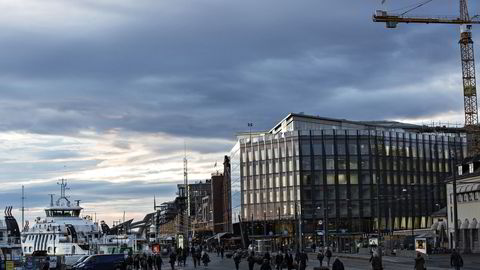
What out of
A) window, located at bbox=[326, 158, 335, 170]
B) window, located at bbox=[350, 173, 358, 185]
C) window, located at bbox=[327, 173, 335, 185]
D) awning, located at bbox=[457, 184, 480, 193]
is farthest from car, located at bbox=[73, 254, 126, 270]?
window, located at bbox=[350, 173, 358, 185]

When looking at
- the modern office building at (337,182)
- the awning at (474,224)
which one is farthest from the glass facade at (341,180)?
the awning at (474,224)

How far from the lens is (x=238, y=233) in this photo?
154 m

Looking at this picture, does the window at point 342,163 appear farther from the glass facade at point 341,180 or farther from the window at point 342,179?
the window at point 342,179

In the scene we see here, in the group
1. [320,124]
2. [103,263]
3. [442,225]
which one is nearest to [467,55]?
[320,124]

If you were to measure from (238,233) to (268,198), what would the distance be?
1823cm

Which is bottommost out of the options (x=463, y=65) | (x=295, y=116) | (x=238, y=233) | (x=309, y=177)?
(x=238, y=233)

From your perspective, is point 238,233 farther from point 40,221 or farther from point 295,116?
point 40,221

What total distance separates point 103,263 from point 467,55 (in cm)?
10876

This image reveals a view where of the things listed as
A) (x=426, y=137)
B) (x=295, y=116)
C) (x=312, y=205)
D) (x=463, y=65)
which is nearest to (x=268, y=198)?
(x=312, y=205)

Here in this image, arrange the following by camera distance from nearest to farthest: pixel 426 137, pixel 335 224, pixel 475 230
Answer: pixel 475 230, pixel 335 224, pixel 426 137

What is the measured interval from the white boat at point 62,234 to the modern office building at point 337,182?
49.8 metres

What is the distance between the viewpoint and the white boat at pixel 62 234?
78.8 meters

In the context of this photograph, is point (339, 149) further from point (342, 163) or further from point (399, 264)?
point (399, 264)

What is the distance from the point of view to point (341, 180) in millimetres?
133250
